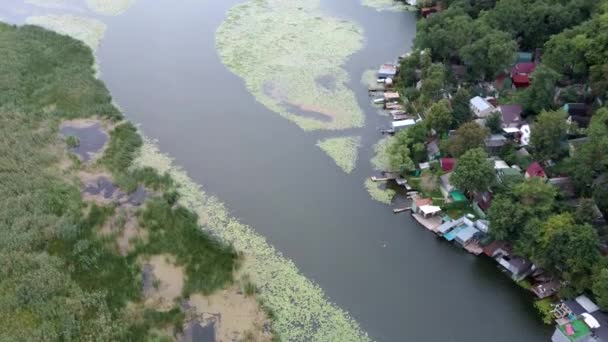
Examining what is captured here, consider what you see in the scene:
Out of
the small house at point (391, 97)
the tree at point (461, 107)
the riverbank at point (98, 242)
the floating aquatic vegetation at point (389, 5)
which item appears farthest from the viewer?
the floating aquatic vegetation at point (389, 5)

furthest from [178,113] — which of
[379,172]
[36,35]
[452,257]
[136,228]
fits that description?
[452,257]

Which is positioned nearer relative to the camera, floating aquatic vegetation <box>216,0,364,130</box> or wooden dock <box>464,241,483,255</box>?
wooden dock <box>464,241,483,255</box>

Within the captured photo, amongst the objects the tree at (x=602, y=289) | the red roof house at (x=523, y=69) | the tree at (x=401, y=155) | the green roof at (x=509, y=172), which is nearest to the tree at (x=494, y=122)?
the green roof at (x=509, y=172)

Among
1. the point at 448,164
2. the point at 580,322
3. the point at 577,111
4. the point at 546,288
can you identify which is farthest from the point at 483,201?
the point at 577,111

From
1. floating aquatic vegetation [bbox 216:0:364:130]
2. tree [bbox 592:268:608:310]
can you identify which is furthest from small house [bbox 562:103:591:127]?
tree [bbox 592:268:608:310]

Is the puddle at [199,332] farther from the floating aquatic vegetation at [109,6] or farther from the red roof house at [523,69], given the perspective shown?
the floating aquatic vegetation at [109,6]

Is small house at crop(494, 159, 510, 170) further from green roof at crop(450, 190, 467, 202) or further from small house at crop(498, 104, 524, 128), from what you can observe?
small house at crop(498, 104, 524, 128)
